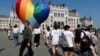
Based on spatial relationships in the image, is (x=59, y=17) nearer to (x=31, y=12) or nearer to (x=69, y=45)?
(x=31, y=12)

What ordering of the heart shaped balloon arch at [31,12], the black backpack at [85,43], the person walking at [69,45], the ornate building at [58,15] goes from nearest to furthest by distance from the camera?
the person walking at [69,45] < the black backpack at [85,43] < the heart shaped balloon arch at [31,12] < the ornate building at [58,15]

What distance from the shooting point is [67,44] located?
7.65 meters

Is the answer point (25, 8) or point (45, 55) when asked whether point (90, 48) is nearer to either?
point (45, 55)

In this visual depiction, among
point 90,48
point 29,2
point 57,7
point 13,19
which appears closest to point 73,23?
point 57,7

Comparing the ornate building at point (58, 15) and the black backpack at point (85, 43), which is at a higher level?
the ornate building at point (58, 15)

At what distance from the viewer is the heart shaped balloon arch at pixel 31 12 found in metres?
14.9

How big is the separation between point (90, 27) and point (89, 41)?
690 millimetres

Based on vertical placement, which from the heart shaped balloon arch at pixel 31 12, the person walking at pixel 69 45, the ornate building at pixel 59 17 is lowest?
the person walking at pixel 69 45

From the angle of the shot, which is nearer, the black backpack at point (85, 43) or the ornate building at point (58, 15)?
the black backpack at point (85, 43)

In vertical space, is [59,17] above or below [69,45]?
above

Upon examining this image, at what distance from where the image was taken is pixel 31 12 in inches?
596

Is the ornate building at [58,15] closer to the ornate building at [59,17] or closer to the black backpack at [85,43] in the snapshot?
the ornate building at [59,17]

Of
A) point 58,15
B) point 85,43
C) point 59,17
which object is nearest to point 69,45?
point 85,43

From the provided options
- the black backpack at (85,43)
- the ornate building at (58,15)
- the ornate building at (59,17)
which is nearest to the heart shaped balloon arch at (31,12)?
the black backpack at (85,43)
